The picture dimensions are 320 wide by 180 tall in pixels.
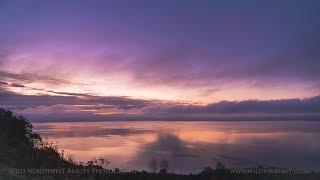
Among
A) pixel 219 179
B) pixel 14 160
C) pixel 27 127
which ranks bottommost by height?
pixel 219 179

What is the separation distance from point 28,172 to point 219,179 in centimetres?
761

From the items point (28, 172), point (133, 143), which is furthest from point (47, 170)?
point (133, 143)

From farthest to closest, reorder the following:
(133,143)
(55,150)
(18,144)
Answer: (133,143), (55,150), (18,144)

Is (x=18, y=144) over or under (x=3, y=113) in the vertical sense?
under

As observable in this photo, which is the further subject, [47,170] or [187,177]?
[187,177]

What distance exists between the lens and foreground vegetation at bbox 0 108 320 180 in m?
15.5

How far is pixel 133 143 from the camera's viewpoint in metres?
32.6

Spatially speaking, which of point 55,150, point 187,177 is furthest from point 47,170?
point 187,177

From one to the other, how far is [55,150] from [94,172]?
3801mm

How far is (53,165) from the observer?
16328 millimetres

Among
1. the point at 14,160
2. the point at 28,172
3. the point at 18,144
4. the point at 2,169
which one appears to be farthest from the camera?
the point at 18,144

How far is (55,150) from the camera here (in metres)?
20.0

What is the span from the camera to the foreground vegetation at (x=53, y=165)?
50.9ft

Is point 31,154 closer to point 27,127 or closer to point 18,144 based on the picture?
point 18,144
